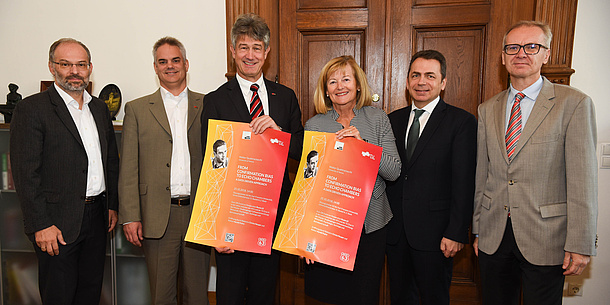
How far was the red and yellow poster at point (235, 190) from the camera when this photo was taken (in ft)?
5.24

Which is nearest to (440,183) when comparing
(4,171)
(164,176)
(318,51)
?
(318,51)

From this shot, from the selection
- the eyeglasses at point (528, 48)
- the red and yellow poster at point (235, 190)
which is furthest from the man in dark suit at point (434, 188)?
the red and yellow poster at point (235, 190)

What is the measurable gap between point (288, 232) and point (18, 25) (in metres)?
3.14

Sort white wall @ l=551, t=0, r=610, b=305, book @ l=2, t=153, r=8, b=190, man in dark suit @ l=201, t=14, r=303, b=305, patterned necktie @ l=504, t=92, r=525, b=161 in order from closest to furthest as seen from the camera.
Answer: patterned necktie @ l=504, t=92, r=525, b=161
man in dark suit @ l=201, t=14, r=303, b=305
white wall @ l=551, t=0, r=610, b=305
book @ l=2, t=153, r=8, b=190

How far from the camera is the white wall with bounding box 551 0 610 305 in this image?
7.79 ft

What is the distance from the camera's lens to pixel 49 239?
1.87m

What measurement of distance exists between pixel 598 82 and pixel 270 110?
93.8 inches

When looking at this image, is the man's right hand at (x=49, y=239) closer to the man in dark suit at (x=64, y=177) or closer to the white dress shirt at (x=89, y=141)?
the man in dark suit at (x=64, y=177)

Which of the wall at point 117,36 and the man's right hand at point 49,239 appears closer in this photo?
the man's right hand at point 49,239

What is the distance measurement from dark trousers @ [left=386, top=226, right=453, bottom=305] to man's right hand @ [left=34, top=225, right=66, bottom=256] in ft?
6.19

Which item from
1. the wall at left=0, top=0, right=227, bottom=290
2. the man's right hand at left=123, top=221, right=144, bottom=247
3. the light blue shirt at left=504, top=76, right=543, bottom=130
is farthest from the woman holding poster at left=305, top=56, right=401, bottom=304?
the wall at left=0, top=0, right=227, bottom=290

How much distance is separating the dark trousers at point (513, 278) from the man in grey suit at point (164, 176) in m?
1.66

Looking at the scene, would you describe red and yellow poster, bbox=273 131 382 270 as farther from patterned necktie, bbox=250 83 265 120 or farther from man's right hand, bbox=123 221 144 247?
man's right hand, bbox=123 221 144 247

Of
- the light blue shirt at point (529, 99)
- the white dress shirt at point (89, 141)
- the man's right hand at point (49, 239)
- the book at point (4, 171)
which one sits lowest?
the man's right hand at point (49, 239)
